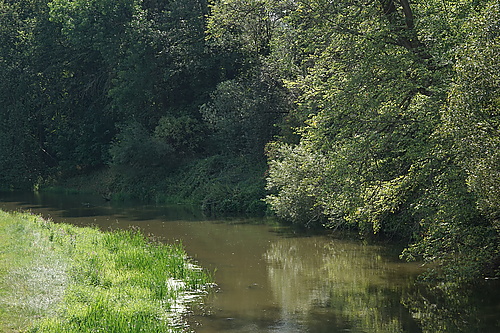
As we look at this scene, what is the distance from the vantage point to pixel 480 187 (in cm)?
1139

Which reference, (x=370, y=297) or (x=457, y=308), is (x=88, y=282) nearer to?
(x=370, y=297)

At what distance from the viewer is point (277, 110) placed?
33.7 metres

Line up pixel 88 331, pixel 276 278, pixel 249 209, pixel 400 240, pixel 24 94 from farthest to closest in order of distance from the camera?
pixel 24 94 → pixel 249 209 → pixel 400 240 → pixel 276 278 → pixel 88 331

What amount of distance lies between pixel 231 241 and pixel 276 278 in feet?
19.8

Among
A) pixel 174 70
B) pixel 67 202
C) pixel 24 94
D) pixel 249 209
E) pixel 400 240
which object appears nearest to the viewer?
pixel 400 240

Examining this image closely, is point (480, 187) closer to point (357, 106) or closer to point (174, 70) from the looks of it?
point (357, 106)

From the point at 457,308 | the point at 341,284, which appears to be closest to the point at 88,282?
the point at 341,284

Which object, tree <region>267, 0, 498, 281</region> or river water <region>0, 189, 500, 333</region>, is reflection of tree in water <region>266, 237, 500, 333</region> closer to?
river water <region>0, 189, 500, 333</region>

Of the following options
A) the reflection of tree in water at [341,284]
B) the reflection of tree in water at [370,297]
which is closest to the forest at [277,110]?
the reflection of tree in water at [370,297]

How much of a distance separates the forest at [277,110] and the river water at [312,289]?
834 millimetres

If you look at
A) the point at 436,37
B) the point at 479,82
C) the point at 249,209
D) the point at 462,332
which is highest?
the point at 436,37

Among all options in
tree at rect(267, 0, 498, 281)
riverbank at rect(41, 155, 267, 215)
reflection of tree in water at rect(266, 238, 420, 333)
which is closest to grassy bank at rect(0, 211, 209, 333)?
reflection of tree in water at rect(266, 238, 420, 333)

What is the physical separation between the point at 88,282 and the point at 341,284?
627cm

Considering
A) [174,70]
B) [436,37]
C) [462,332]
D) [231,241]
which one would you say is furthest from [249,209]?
[462,332]
